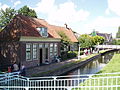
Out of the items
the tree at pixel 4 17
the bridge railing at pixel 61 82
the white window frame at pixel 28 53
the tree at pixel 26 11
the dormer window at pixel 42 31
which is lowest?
the bridge railing at pixel 61 82

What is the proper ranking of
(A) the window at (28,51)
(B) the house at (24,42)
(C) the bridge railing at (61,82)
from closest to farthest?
(C) the bridge railing at (61,82), (B) the house at (24,42), (A) the window at (28,51)

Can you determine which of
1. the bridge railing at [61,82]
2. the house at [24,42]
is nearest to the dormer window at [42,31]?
the house at [24,42]

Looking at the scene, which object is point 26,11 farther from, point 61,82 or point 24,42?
point 61,82

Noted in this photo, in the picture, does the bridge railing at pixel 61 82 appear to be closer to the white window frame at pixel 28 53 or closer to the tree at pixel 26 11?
the white window frame at pixel 28 53

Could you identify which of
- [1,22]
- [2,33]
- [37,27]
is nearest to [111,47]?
[1,22]

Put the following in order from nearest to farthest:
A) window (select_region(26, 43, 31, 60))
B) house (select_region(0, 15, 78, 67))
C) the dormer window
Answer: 1. house (select_region(0, 15, 78, 67))
2. window (select_region(26, 43, 31, 60))
3. the dormer window

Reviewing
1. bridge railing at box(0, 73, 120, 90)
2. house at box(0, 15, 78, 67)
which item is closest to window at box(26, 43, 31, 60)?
house at box(0, 15, 78, 67)

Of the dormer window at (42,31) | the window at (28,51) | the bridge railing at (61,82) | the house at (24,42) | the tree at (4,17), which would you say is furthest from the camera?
the tree at (4,17)

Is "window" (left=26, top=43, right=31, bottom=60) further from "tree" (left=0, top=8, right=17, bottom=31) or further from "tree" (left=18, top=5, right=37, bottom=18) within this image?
"tree" (left=18, top=5, right=37, bottom=18)

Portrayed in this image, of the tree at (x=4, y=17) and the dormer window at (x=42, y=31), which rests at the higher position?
the tree at (x=4, y=17)

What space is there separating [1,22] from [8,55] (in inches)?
876

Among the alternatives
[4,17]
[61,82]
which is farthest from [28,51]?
[4,17]

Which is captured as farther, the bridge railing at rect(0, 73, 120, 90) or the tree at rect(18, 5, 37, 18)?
the tree at rect(18, 5, 37, 18)

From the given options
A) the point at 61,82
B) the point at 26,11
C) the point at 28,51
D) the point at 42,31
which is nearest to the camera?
the point at 61,82
